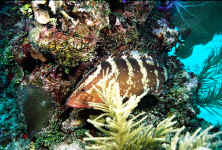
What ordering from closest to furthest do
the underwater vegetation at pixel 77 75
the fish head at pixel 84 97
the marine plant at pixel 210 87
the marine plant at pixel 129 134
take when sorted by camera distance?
the marine plant at pixel 129 134 < the fish head at pixel 84 97 < the underwater vegetation at pixel 77 75 < the marine plant at pixel 210 87

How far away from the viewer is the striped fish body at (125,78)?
7.98 ft

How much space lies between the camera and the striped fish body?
243 cm

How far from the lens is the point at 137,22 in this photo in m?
3.53

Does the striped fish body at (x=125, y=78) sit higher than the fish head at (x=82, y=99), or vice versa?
the striped fish body at (x=125, y=78)

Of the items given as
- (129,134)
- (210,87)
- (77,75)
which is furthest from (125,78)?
(210,87)

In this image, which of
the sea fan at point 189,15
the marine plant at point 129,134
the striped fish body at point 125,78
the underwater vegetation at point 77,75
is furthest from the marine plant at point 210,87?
the sea fan at point 189,15

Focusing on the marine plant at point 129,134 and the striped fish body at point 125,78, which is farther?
the striped fish body at point 125,78

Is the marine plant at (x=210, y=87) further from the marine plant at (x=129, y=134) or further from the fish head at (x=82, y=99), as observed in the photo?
the fish head at (x=82, y=99)

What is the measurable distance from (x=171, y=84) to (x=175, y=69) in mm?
452

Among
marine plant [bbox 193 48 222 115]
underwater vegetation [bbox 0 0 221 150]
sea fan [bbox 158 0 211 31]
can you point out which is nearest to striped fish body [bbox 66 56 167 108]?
underwater vegetation [bbox 0 0 221 150]

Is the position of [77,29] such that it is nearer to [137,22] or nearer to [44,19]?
[44,19]

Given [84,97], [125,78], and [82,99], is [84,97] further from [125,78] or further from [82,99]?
[125,78]

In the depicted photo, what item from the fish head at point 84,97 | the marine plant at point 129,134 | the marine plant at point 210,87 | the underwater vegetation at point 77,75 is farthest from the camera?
the marine plant at point 210,87

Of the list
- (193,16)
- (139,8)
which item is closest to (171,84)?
(139,8)
